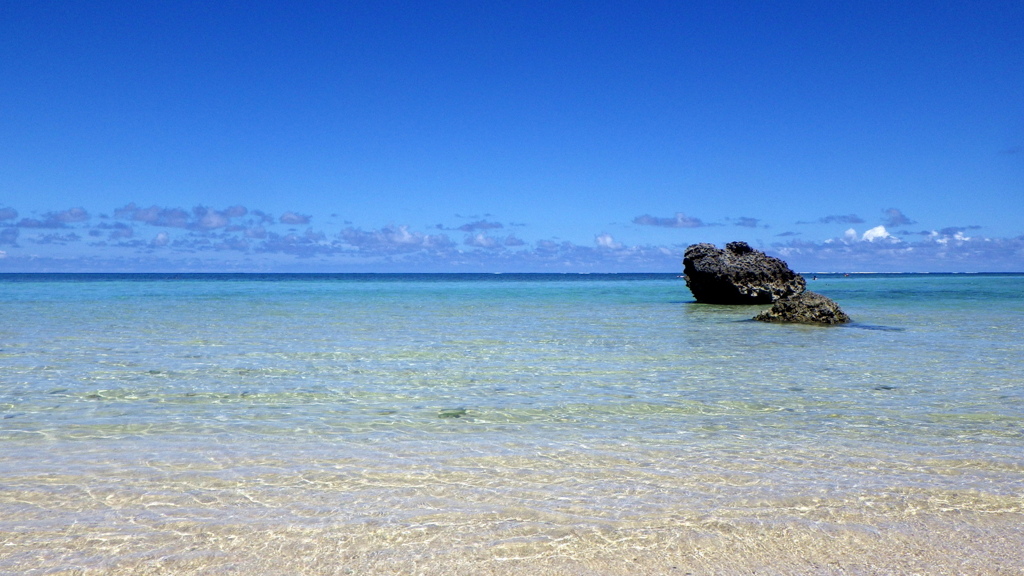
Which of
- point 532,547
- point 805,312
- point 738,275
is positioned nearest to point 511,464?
point 532,547

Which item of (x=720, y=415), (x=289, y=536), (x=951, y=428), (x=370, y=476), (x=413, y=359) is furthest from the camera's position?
(x=413, y=359)

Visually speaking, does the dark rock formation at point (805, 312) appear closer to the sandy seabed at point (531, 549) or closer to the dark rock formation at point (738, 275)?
the dark rock formation at point (738, 275)

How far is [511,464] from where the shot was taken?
535 centimetres

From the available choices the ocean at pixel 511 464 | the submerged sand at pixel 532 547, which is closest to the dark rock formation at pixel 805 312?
the ocean at pixel 511 464

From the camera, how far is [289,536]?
12.9 feet

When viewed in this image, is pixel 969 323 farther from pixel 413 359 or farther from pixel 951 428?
pixel 413 359

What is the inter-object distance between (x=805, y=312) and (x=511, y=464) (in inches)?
603

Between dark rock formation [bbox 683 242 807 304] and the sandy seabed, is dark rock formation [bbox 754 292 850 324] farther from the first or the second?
the sandy seabed

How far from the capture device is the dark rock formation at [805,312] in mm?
18078

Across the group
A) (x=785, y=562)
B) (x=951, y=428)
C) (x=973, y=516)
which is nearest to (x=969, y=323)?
(x=951, y=428)

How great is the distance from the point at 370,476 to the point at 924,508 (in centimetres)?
387

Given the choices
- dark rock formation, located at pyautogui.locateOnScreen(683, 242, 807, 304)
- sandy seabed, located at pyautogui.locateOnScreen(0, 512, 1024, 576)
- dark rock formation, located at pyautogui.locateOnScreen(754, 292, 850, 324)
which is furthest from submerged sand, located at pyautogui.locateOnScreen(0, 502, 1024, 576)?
dark rock formation, located at pyautogui.locateOnScreen(683, 242, 807, 304)

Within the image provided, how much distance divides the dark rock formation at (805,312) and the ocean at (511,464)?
20.8 feet

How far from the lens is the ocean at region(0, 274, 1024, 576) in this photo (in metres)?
3.73
